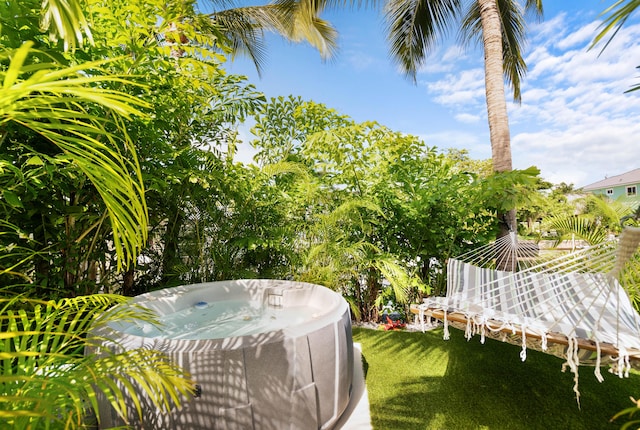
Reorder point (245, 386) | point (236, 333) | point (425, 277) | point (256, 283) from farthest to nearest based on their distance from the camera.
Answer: point (425, 277) → point (256, 283) → point (236, 333) → point (245, 386)

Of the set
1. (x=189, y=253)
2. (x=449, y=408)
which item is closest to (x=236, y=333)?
(x=189, y=253)

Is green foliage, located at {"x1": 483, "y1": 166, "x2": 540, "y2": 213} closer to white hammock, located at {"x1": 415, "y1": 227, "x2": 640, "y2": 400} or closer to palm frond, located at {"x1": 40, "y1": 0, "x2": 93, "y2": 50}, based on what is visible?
white hammock, located at {"x1": 415, "y1": 227, "x2": 640, "y2": 400}

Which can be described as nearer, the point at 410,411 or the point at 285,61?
the point at 410,411

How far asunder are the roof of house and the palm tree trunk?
27.4 meters

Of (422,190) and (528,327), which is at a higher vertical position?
(422,190)

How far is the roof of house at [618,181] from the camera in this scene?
21734 millimetres

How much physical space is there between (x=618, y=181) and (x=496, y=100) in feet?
99.2

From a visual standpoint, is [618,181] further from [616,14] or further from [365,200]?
[616,14]

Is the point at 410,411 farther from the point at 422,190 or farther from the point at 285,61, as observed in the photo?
the point at 285,61

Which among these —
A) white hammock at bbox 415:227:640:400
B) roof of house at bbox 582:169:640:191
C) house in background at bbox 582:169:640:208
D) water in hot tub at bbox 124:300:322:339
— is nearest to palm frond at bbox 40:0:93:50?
white hammock at bbox 415:227:640:400

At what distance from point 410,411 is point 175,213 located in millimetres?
2617

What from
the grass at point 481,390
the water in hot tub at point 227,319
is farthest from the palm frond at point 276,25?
the grass at point 481,390

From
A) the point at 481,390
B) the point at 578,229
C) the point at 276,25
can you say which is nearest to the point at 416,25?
the point at 276,25

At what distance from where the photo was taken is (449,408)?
5.73 feet
